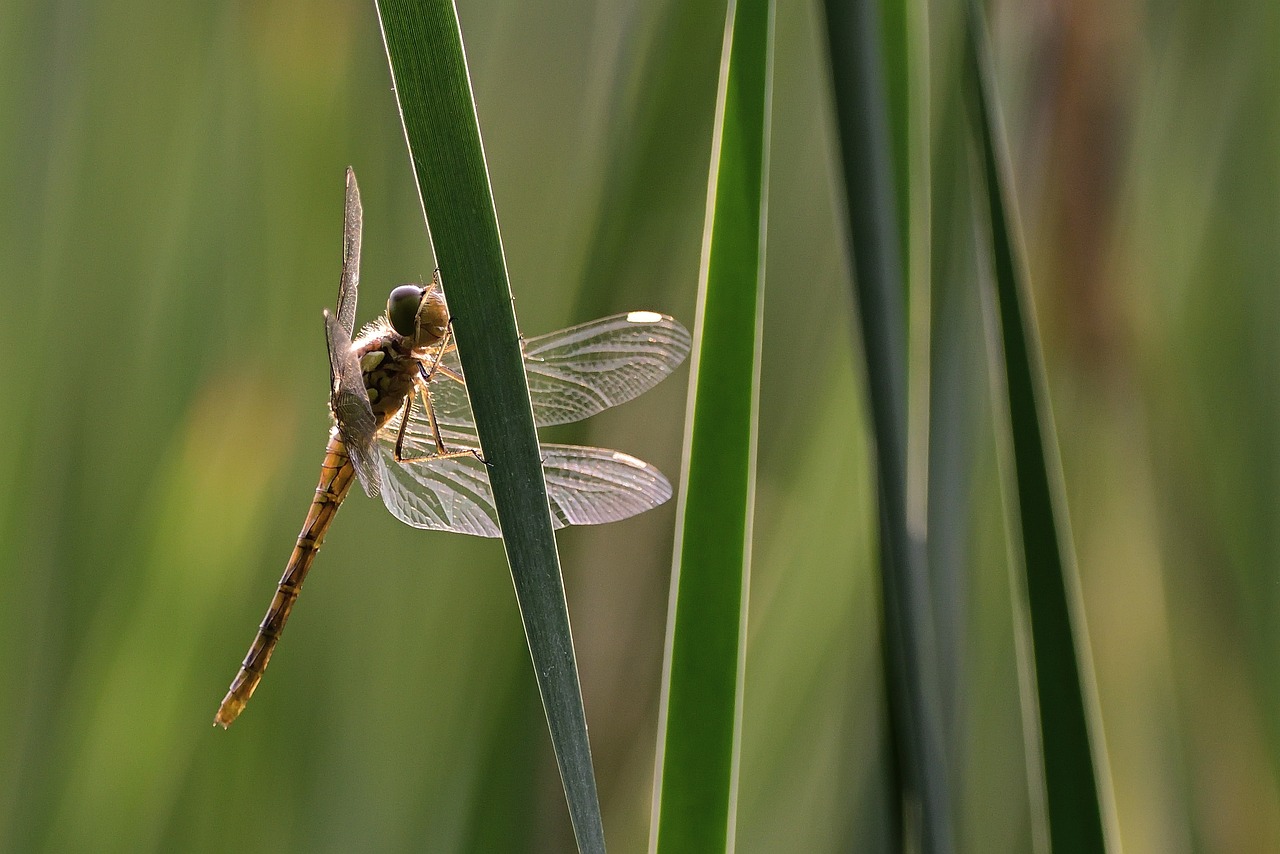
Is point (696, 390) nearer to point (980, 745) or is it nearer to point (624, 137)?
point (624, 137)

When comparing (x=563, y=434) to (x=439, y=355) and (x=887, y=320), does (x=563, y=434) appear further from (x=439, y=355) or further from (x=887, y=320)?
(x=887, y=320)

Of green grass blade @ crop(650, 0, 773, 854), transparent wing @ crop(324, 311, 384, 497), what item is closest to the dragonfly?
transparent wing @ crop(324, 311, 384, 497)

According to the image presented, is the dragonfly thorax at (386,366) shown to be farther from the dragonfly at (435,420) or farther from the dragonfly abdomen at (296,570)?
the dragonfly abdomen at (296,570)

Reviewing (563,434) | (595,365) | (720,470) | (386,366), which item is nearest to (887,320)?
(720,470)

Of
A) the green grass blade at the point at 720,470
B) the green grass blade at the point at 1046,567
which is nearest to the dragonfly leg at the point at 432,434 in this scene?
the green grass blade at the point at 720,470

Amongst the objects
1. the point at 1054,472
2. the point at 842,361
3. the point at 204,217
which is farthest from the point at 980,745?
the point at 204,217

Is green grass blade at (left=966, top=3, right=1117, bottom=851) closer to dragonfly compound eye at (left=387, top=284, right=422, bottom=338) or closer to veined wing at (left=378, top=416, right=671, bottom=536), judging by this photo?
veined wing at (left=378, top=416, right=671, bottom=536)
